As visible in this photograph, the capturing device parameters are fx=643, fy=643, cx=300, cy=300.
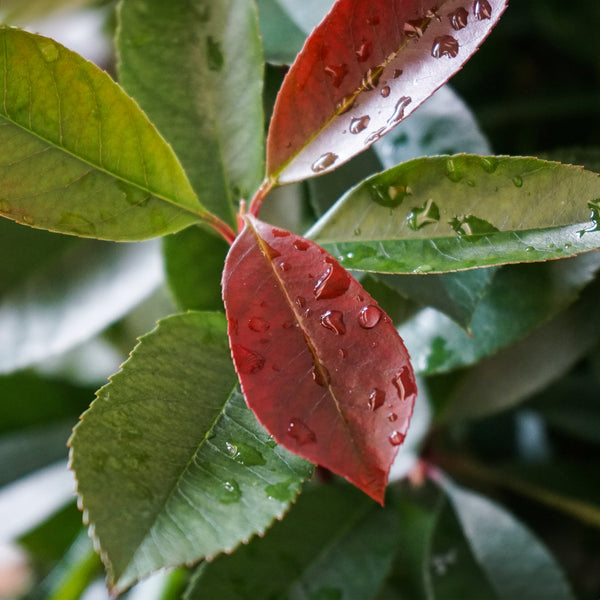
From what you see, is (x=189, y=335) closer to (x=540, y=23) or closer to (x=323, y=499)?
(x=323, y=499)

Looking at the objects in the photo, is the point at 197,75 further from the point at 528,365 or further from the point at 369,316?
the point at 528,365

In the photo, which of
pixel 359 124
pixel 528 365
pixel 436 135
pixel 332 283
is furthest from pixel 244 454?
pixel 528 365

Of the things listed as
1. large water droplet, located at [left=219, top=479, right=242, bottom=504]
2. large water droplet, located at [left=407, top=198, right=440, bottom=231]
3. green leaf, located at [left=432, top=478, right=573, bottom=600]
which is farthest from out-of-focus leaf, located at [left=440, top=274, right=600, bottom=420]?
large water droplet, located at [left=219, top=479, right=242, bottom=504]

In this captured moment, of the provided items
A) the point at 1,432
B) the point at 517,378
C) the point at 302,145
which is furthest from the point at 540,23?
the point at 1,432

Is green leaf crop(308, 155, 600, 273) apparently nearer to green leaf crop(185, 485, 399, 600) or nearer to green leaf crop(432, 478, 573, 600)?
green leaf crop(185, 485, 399, 600)

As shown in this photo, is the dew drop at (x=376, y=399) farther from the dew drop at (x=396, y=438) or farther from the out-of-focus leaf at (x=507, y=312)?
the out-of-focus leaf at (x=507, y=312)

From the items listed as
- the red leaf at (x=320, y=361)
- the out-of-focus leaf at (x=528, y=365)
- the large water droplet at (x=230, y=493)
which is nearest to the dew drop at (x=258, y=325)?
the red leaf at (x=320, y=361)
